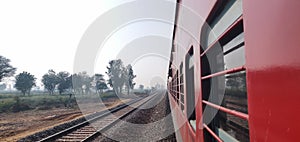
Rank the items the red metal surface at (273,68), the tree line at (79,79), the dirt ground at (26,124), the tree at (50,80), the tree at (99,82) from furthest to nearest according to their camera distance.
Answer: the tree at (50,80) < the tree at (99,82) < the tree line at (79,79) < the dirt ground at (26,124) < the red metal surface at (273,68)

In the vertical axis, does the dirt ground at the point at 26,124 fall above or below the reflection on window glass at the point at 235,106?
below

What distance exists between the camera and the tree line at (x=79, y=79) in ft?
194

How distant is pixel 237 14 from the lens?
1.39 m

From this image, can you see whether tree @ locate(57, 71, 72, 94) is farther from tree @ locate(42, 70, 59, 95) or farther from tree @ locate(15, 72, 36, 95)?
tree @ locate(15, 72, 36, 95)

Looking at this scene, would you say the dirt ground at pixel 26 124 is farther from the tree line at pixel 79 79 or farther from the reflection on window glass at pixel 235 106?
the tree line at pixel 79 79

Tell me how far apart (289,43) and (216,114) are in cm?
165

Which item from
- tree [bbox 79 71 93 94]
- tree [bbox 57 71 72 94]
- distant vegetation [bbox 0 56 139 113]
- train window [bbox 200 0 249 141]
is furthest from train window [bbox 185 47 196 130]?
tree [bbox 57 71 72 94]

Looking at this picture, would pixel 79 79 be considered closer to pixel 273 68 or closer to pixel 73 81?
pixel 73 81

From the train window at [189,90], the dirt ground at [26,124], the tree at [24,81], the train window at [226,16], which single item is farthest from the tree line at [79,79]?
the train window at [226,16]

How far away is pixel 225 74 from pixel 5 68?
212ft

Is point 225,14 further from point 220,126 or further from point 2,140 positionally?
point 2,140

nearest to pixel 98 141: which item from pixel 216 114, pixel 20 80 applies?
pixel 216 114

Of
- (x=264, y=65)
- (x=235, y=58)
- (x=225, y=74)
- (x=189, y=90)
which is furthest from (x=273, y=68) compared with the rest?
(x=189, y=90)

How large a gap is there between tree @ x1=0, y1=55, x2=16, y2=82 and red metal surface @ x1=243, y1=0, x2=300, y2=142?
63.3 m
